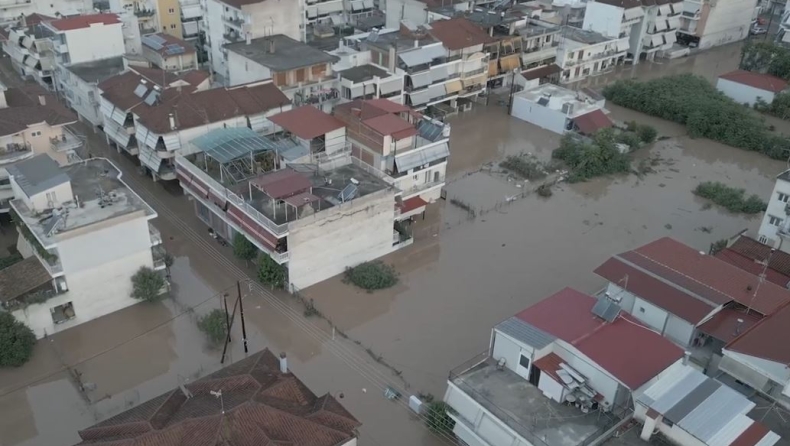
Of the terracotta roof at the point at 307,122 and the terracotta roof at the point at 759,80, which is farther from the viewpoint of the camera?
the terracotta roof at the point at 759,80

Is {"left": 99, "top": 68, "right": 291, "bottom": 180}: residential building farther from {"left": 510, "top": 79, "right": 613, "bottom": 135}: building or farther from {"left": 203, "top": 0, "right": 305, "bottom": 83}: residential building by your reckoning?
{"left": 510, "top": 79, "right": 613, "bottom": 135}: building

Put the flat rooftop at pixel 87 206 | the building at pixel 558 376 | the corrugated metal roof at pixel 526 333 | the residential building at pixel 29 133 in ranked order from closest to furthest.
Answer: the building at pixel 558 376 → the corrugated metal roof at pixel 526 333 → the flat rooftop at pixel 87 206 → the residential building at pixel 29 133

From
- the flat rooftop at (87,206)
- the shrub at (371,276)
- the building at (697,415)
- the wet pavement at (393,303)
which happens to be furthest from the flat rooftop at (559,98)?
the flat rooftop at (87,206)

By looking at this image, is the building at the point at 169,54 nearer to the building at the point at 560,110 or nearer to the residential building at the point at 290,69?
the residential building at the point at 290,69

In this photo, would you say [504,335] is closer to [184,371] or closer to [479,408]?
[479,408]

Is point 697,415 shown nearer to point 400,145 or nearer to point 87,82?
point 400,145

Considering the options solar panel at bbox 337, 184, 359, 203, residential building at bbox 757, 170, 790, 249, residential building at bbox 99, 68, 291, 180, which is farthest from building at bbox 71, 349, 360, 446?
residential building at bbox 757, 170, 790, 249
